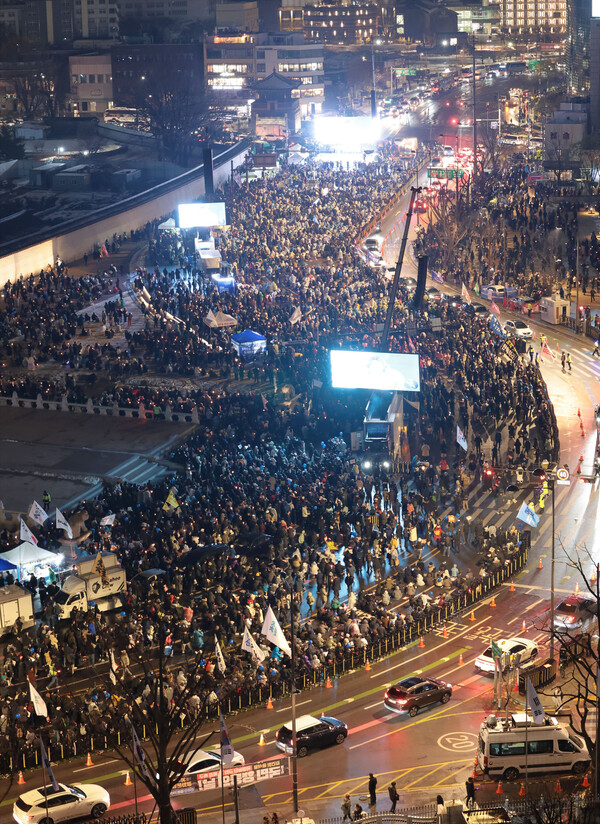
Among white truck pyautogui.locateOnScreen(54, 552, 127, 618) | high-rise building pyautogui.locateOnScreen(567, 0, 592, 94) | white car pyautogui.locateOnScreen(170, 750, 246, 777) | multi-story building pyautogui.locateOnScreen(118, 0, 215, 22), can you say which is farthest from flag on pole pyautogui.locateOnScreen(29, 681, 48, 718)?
multi-story building pyautogui.locateOnScreen(118, 0, 215, 22)

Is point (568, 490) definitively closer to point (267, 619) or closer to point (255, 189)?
point (267, 619)

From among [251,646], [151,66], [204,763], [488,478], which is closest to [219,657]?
[251,646]

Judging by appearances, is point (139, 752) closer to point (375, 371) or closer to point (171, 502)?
point (171, 502)

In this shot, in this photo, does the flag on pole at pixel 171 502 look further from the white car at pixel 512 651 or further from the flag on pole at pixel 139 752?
the flag on pole at pixel 139 752

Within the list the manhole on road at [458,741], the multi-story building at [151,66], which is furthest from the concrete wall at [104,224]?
the multi-story building at [151,66]

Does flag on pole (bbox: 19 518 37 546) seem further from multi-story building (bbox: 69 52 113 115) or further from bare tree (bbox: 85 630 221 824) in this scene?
multi-story building (bbox: 69 52 113 115)
